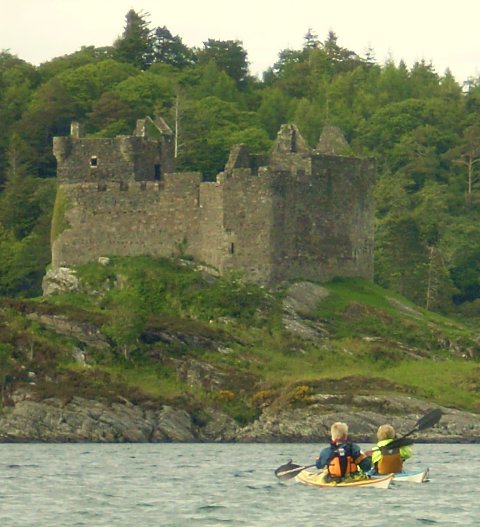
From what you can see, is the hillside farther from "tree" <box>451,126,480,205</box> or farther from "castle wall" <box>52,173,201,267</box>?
"tree" <box>451,126,480,205</box>

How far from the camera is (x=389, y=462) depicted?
69.3 metres

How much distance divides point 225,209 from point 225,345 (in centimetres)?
629

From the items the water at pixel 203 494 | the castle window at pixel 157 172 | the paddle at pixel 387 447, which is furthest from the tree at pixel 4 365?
the paddle at pixel 387 447

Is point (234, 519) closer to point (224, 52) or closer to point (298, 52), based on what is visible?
point (224, 52)

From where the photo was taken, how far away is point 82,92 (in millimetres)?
133000

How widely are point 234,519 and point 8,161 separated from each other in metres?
64.9

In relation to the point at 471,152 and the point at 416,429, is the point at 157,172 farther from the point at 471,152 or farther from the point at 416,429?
the point at 471,152

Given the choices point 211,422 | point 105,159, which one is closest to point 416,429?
point 211,422

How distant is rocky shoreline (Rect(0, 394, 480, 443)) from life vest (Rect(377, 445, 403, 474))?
22384 millimetres

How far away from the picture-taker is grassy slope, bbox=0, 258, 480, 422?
95.2 metres

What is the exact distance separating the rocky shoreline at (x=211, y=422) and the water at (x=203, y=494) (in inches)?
261

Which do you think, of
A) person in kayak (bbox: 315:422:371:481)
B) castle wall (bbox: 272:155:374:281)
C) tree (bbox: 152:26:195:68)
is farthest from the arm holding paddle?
tree (bbox: 152:26:195:68)

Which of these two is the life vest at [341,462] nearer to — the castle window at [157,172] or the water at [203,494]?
the water at [203,494]

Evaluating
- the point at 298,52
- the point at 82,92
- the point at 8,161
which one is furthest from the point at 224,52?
the point at 8,161
